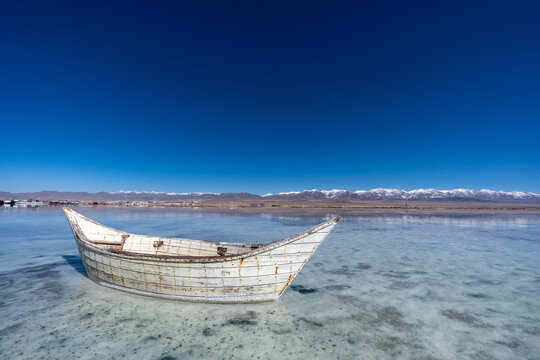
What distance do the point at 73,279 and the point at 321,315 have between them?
11105mm

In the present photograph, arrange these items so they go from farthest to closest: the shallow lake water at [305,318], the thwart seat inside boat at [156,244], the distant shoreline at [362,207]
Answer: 1. the distant shoreline at [362,207]
2. the thwart seat inside boat at [156,244]
3. the shallow lake water at [305,318]

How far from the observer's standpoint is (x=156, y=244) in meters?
12.1

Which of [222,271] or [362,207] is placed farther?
[362,207]

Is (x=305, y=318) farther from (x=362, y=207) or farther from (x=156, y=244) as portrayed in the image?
(x=362, y=207)

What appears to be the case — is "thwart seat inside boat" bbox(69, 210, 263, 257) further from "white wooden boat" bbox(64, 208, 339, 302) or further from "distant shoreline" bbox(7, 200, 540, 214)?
"distant shoreline" bbox(7, 200, 540, 214)

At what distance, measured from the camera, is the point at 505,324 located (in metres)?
7.18

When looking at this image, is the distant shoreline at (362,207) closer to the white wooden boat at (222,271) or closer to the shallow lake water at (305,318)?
the shallow lake water at (305,318)

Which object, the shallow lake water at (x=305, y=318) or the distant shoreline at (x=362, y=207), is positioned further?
the distant shoreline at (x=362, y=207)

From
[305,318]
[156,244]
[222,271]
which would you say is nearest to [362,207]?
[156,244]

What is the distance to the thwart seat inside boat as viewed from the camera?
1094 cm

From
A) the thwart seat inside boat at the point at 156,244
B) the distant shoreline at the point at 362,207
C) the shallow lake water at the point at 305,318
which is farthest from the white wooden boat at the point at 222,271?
the distant shoreline at the point at 362,207

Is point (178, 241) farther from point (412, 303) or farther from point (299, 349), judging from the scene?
point (412, 303)

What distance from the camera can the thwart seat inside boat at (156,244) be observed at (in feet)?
35.9

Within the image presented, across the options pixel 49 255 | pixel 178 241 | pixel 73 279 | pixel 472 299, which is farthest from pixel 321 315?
pixel 49 255
